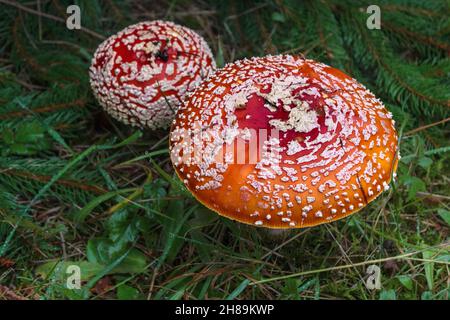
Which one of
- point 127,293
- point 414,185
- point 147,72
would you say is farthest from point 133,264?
point 414,185

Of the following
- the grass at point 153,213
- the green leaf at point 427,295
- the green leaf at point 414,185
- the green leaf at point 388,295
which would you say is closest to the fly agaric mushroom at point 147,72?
the grass at point 153,213

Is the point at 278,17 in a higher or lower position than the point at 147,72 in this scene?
higher

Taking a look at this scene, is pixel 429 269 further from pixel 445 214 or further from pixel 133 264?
pixel 133 264

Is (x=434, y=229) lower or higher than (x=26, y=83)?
lower

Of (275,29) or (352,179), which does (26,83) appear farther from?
(352,179)

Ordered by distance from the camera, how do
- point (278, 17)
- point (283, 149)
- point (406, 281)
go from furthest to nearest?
1. point (278, 17)
2. point (406, 281)
3. point (283, 149)

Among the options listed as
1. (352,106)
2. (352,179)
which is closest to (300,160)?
(352,179)
